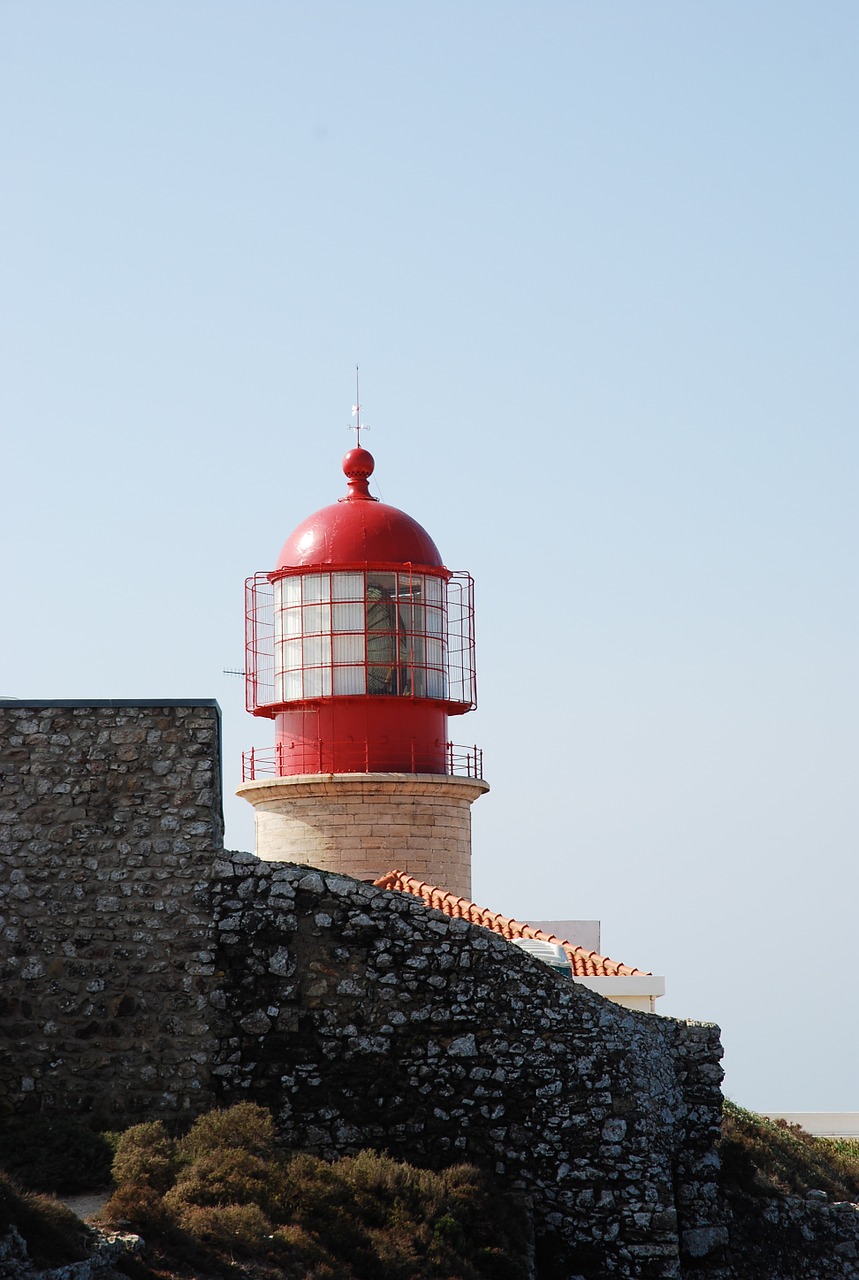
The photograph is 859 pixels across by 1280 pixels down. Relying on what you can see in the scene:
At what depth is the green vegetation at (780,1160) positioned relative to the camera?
1280cm

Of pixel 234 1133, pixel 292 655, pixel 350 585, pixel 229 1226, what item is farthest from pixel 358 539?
pixel 229 1226

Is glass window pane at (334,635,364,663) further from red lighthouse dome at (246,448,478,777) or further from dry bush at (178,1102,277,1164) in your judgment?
dry bush at (178,1102,277,1164)

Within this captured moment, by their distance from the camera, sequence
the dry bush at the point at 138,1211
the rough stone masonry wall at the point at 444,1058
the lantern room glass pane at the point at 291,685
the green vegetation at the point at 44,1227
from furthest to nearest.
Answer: the lantern room glass pane at the point at 291,685, the rough stone masonry wall at the point at 444,1058, the dry bush at the point at 138,1211, the green vegetation at the point at 44,1227

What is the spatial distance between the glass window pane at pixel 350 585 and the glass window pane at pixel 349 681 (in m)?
1.01

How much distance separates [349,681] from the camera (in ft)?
74.2

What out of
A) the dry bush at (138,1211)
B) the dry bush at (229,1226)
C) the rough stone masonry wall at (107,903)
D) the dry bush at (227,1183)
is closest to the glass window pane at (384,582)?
the rough stone masonry wall at (107,903)

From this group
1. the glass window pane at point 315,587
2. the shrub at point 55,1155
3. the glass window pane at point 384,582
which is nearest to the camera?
the shrub at point 55,1155

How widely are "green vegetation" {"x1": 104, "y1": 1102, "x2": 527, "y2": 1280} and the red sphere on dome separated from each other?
12547 millimetres

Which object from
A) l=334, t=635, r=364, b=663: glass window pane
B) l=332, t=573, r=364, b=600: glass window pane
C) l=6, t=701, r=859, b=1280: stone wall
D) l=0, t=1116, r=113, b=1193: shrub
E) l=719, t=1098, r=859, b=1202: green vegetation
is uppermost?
l=332, t=573, r=364, b=600: glass window pane

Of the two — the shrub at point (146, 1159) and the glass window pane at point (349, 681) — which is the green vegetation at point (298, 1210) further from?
the glass window pane at point (349, 681)

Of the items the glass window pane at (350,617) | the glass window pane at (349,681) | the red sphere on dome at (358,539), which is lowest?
the glass window pane at (349,681)

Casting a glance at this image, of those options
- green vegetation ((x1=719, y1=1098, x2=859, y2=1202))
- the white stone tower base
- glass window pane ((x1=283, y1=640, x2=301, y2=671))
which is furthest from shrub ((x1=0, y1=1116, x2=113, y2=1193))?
glass window pane ((x1=283, y1=640, x2=301, y2=671))

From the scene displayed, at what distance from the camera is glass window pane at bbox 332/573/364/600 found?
2269cm

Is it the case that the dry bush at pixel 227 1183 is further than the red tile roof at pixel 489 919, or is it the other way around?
the red tile roof at pixel 489 919
